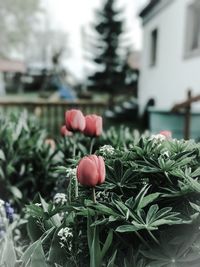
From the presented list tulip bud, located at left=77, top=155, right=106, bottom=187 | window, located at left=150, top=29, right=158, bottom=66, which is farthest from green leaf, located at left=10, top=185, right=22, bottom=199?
window, located at left=150, top=29, right=158, bottom=66

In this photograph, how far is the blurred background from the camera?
275 inches

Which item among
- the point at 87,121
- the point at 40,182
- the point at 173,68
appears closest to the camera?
the point at 87,121

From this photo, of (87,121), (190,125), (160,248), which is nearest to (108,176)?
(160,248)

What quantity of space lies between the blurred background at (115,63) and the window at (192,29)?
17 mm

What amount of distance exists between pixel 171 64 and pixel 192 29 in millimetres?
973

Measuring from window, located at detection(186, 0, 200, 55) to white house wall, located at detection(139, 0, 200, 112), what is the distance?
0.11 meters

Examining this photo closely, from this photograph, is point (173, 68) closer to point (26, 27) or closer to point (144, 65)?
point (144, 65)

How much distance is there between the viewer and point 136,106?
11.7 metres

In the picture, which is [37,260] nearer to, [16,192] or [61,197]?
[61,197]

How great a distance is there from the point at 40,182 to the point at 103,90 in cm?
1857

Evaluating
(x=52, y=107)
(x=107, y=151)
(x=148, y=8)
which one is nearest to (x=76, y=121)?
(x=107, y=151)

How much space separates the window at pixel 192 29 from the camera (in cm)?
719

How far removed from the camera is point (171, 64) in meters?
8.10

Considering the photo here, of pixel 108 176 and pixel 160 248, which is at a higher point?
pixel 108 176
